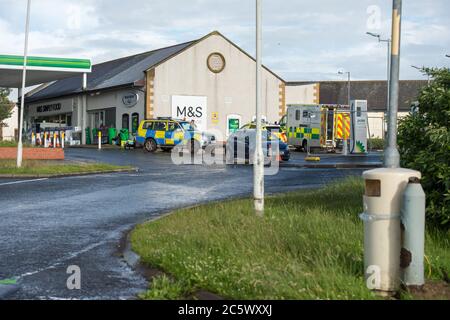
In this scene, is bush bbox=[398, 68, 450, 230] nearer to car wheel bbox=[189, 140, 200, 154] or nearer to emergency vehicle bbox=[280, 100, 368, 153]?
emergency vehicle bbox=[280, 100, 368, 153]

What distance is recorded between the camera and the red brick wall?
2533 centimetres

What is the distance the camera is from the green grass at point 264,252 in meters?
5.77

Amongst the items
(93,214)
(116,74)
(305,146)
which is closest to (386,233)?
(93,214)

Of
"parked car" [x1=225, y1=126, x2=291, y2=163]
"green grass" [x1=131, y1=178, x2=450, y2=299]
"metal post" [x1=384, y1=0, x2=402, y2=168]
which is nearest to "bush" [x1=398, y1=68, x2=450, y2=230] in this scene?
"green grass" [x1=131, y1=178, x2=450, y2=299]

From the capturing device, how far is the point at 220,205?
37.6 feet

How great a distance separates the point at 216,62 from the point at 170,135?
12.0m

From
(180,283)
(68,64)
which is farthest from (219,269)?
(68,64)

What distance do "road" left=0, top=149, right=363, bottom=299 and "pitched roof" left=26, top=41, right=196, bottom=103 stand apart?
2269 cm

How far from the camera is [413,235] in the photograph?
5.69m

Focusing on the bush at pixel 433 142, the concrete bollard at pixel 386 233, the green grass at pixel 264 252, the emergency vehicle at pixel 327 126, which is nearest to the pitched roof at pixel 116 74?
the emergency vehicle at pixel 327 126
